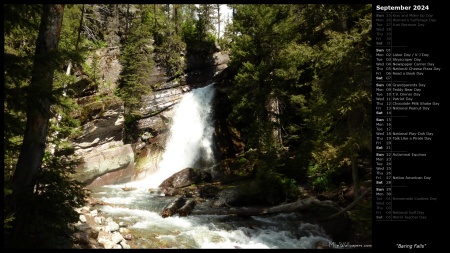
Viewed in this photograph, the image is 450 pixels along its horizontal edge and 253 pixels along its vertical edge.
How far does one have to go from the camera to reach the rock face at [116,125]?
1914cm

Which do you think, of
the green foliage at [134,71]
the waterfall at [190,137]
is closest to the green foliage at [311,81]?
the waterfall at [190,137]

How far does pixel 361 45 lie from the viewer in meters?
8.15

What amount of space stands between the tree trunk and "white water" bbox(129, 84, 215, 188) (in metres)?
13.9

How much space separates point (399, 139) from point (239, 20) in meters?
16.5

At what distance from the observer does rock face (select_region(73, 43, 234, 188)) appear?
19.1 m

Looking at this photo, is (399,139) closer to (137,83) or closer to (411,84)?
(411,84)

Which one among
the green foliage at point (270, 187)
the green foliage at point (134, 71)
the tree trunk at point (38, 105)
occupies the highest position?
the green foliage at point (134, 71)

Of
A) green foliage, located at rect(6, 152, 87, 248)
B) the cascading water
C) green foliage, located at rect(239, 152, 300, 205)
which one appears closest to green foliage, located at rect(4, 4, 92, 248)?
green foliage, located at rect(6, 152, 87, 248)

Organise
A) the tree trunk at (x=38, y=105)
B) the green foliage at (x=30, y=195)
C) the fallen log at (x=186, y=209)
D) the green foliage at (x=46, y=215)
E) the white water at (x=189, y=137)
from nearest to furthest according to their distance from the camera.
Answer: the green foliage at (x=30, y=195)
the green foliage at (x=46, y=215)
the tree trunk at (x=38, y=105)
the fallen log at (x=186, y=209)
the white water at (x=189, y=137)

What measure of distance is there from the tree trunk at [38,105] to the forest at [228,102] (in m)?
0.02

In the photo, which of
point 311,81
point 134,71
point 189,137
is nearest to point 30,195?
point 311,81

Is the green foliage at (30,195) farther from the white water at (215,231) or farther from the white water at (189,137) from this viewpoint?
the white water at (189,137)

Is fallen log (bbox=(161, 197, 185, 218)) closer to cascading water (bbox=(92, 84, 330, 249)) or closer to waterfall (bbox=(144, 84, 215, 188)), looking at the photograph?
cascading water (bbox=(92, 84, 330, 249))

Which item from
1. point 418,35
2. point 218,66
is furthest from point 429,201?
point 218,66
